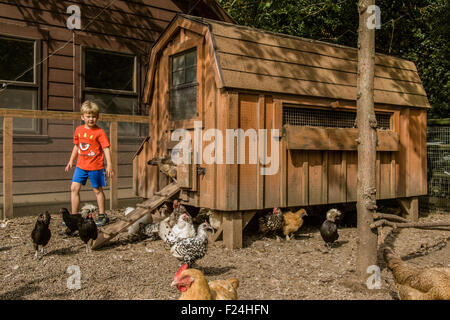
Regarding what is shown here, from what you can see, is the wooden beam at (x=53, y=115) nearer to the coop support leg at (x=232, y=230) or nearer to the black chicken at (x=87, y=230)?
the black chicken at (x=87, y=230)

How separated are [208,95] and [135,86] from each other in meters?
3.76

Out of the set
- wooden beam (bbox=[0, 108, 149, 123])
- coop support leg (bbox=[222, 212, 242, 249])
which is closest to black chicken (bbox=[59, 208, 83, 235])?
coop support leg (bbox=[222, 212, 242, 249])

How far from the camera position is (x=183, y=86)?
605cm

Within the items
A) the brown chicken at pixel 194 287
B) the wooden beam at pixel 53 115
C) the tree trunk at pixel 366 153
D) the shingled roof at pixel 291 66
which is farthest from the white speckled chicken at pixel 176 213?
the wooden beam at pixel 53 115

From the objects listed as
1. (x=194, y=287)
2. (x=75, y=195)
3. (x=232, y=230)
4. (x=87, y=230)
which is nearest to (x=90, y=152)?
(x=75, y=195)

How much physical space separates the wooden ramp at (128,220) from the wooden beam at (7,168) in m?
2.09

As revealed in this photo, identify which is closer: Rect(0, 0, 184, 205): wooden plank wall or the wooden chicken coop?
the wooden chicken coop

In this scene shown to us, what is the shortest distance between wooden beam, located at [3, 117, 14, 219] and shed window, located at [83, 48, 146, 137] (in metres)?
1.74

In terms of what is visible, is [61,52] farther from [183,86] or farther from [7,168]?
[183,86]

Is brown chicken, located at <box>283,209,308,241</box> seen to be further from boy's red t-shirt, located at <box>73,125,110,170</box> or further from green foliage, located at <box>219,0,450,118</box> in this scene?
green foliage, located at <box>219,0,450,118</box>

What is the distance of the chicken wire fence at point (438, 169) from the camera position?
8.48 m

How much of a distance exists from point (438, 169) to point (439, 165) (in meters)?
0.09

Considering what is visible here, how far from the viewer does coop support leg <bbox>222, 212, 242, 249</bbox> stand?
17.3 feet

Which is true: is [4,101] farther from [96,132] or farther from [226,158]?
[226,158]
